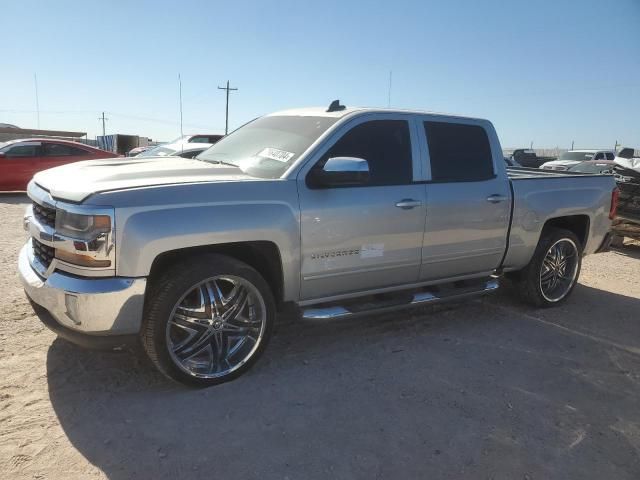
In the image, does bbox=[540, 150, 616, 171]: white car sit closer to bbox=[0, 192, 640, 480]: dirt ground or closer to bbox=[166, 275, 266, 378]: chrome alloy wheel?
bbox=[0, 192, 640, 480]: dirt ground

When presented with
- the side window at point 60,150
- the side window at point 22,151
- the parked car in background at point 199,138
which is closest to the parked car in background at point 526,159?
the parked car in background at point 199,138

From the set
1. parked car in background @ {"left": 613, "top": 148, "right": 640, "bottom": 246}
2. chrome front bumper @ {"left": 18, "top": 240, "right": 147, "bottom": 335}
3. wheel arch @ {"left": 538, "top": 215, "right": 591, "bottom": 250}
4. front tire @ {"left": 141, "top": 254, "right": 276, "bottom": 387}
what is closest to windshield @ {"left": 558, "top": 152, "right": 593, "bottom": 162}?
parked car in background @ {"left": 613, "top": 148, "right": 640, "bottom": 246}

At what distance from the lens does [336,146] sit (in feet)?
12.4

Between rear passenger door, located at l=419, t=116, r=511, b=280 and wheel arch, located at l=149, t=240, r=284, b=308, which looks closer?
wheel arch, located at l=149, t=240, r=284, b=308

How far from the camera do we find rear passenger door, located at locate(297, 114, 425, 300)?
3.61 metres

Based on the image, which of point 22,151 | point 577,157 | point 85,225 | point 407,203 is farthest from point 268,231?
point 577,157

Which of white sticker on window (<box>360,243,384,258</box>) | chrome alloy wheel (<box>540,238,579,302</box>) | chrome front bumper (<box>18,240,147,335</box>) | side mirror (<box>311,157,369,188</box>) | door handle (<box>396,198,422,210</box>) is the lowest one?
chrome alloy wheel (<box>540,238,579,302</box>)

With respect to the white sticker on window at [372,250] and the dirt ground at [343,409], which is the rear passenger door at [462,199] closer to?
the white sticker on window at [372,250]

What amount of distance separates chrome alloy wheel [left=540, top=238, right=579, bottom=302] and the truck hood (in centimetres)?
353

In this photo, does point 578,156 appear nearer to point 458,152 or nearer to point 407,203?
point 458,152

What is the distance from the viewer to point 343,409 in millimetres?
3227

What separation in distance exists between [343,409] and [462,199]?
2.13 meters

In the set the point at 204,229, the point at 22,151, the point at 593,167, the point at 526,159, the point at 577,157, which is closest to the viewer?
the point at 204,229

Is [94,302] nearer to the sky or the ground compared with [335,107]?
nearer to the ground
